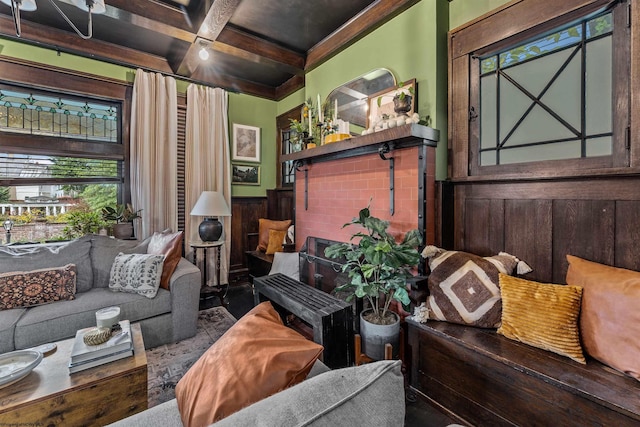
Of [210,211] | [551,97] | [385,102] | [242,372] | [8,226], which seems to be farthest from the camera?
[210,211]

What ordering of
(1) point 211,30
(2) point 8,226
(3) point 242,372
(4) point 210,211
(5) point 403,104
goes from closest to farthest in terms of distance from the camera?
(3) point 242,372, (5) point 403,104, (1) point 211,30, (2) point 8,226, (4) point 210,211

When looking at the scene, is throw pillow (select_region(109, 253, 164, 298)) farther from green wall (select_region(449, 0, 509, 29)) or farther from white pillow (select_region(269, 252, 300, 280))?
green wall (select_region(449, 0, 509, 29))

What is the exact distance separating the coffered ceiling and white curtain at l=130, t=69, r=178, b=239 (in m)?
0.27

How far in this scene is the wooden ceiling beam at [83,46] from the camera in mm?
2592

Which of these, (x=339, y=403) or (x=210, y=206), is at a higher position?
(x=210, y=206)

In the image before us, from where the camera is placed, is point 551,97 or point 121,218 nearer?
point 551,97

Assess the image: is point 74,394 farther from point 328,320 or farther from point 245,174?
point 245,174

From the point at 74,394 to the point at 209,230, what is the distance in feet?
6.92

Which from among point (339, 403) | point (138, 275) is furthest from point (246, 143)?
point (339, 403)

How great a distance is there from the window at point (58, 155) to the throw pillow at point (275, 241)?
1733 mm

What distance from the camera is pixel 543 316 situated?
1367mm

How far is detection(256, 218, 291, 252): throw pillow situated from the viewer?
12.1ft

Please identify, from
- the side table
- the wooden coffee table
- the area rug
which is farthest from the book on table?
the side table

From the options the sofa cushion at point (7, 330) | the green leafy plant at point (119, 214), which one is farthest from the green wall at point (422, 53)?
the sofa cushion at point (7, 330)
